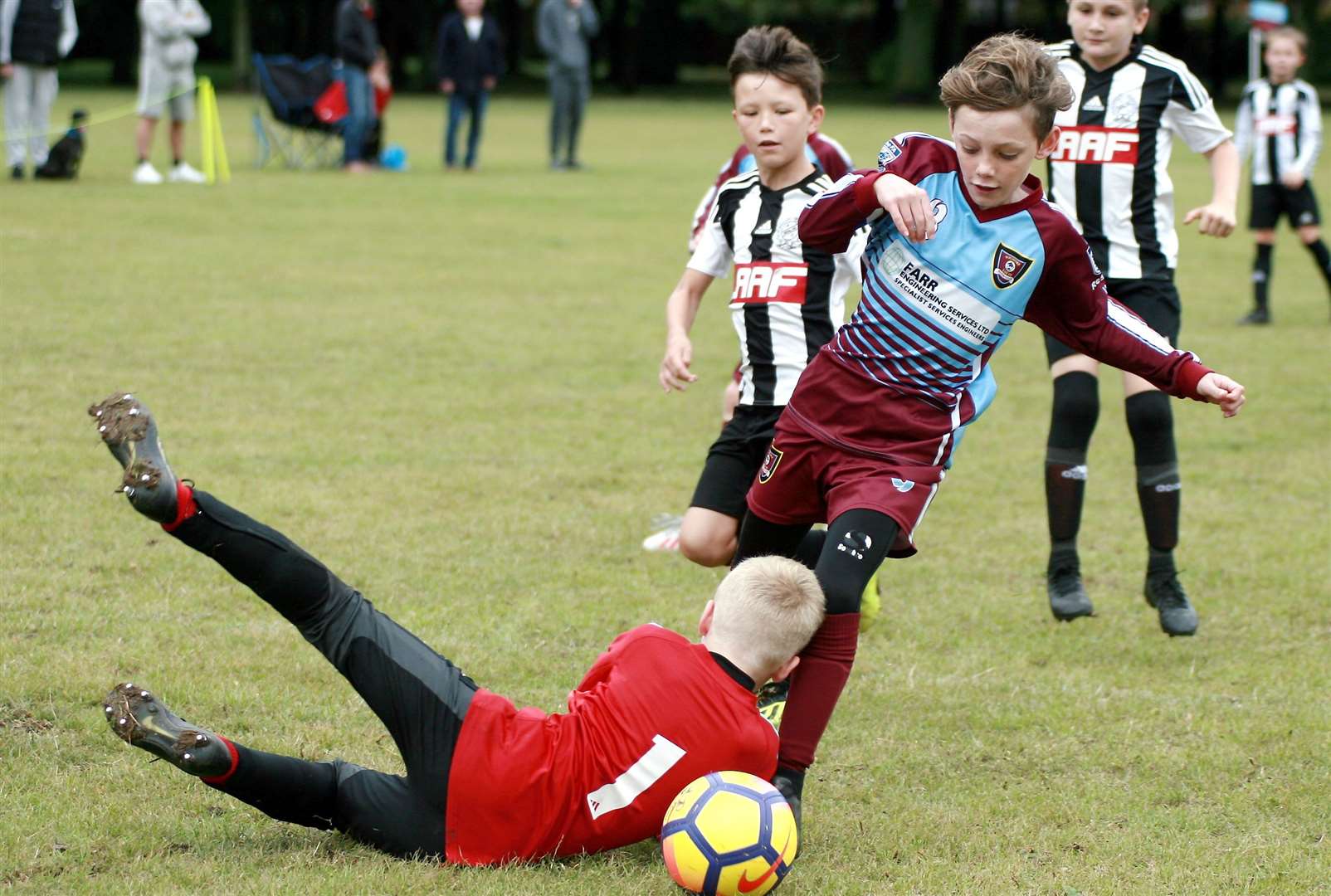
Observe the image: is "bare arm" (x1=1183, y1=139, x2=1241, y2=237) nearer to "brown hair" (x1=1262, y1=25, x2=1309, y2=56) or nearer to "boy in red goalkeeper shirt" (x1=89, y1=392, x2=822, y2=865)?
"boy in red goalkeeper shirt" (x1=89, y1=392, x2=822, y2=865)

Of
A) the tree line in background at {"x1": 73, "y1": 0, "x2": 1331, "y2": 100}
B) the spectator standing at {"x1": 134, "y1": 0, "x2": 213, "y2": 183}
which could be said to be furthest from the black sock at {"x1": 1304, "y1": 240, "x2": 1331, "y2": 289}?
the tree line in background at {"x1": 73, "y1": 0, "x2": 1331, "y2": 100}

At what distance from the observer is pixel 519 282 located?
1305cm

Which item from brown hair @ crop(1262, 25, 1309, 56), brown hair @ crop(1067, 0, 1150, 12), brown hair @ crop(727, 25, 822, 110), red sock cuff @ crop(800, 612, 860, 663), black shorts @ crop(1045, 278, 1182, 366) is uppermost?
brown hair @ crop(1067, 0, 1150, 12)

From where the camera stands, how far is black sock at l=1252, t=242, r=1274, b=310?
40.0 ft

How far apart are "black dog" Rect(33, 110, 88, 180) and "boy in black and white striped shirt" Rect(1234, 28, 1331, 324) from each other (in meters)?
12.5

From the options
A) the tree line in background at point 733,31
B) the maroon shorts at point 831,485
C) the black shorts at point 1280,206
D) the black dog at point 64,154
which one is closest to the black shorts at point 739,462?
the maroon shorts at point 831,485

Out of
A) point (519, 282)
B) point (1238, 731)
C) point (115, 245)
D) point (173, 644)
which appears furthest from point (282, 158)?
point (1238, 731)

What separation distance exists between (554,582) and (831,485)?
2077mm

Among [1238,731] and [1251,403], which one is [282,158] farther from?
[1238,731]

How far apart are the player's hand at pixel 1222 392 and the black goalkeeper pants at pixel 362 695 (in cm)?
205

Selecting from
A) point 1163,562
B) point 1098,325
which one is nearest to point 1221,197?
point 1163,562

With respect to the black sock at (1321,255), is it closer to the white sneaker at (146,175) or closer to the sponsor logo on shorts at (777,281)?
the sponsor logo on shorts at (777,281)

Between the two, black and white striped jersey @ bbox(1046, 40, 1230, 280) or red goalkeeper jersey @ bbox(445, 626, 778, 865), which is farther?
black and white striped jersey @ bbox(1046, 40, 1230, 280)

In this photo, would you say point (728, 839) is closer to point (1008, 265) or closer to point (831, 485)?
point (831, 485)
